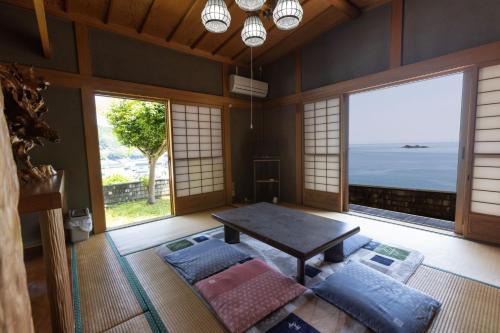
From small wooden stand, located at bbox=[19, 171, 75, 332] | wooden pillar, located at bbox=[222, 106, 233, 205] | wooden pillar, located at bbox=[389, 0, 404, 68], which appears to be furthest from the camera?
wooden pillar, located at bbox=[222, 106, 233, 205]

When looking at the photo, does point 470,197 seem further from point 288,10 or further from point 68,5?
point 68,5

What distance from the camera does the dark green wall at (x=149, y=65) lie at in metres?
3.06

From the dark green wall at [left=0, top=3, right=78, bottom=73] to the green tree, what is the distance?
6.09 ft

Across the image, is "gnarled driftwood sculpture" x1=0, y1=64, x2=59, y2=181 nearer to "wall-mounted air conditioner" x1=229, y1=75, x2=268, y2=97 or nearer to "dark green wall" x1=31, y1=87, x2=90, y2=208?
"dark green wall" x1=31, y1=87, x2=90, y2=208

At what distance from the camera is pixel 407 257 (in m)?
2.25

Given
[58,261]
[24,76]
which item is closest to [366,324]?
[58,261]

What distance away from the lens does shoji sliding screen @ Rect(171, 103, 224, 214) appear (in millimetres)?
3900

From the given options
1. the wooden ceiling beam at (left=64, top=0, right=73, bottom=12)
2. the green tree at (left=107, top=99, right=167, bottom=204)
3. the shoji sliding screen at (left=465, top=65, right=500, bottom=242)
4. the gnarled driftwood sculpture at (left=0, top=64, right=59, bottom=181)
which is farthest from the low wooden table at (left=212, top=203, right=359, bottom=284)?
the green tree at (left=107, top=99, right=167, bottom=204)

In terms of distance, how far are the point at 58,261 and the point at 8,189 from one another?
104 centimetres

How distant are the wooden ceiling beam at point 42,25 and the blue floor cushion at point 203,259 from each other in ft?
8.40

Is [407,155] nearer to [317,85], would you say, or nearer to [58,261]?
[317,85]

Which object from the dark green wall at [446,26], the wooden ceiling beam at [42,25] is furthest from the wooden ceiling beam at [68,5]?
the dark green wall at [446,26]

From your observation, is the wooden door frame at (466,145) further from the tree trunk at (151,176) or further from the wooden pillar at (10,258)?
the tree trunk at (151,176)

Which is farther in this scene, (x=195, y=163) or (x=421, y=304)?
(x=195, y=163)
